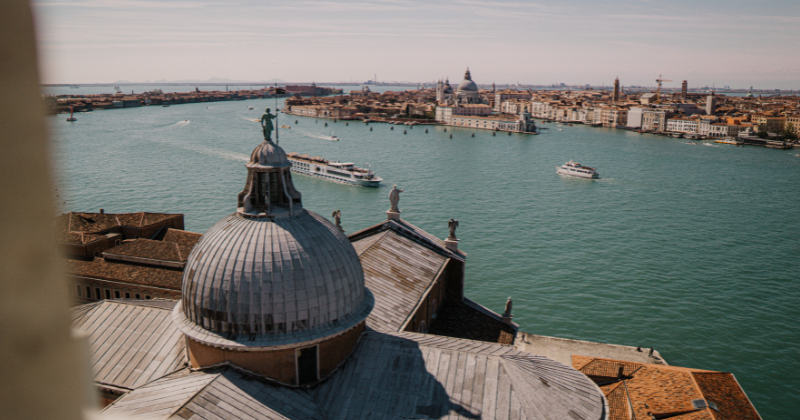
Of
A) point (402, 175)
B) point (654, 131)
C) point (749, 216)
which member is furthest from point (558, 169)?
point (654, 131)

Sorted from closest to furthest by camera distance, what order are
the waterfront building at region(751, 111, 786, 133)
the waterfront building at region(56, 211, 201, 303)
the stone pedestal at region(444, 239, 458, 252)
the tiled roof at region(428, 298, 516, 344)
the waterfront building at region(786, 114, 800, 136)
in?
the tiled roof at region(428, 298, 516, 344), the stone pedestal at region(444, 239, 458, 252), the waterfront building at region(56, 211, 201, 303), the waterfront building at region(786, 114, 800, 136), the waterfront building at region(751, 111, 786, 133)

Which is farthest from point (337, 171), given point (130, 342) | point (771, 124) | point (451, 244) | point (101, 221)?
point (771, 124)

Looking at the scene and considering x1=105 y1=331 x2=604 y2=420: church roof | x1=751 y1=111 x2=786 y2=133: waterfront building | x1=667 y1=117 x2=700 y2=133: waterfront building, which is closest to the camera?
x1=105 y1=331 x2=604 y2=420: church roof

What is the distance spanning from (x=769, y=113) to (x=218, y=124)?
120191 mm

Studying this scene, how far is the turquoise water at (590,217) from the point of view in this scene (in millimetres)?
26922

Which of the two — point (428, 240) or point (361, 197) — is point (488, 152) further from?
point (428, 240)

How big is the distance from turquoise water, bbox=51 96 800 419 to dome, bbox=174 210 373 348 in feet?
12.6

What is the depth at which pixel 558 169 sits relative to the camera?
223ft

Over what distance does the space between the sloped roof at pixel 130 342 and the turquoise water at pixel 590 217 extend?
5768 millimetres

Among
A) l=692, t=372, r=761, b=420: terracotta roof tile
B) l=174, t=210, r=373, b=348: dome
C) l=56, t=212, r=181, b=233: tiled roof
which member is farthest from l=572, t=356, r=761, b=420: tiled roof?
l=56, t=212, r=181, b=233: tiled roof

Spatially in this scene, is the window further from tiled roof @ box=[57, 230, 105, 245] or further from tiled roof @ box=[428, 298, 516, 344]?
tiled roof @ box=[57, 230, 105, 245]

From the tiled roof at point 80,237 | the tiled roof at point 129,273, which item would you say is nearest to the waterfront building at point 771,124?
the tiled roof at point 129,273

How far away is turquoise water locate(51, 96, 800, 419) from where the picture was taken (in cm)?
2692

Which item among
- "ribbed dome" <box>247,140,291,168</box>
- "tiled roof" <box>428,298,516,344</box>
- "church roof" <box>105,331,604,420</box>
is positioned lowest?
"tiled roof" <box>428,298,516,344</box>
